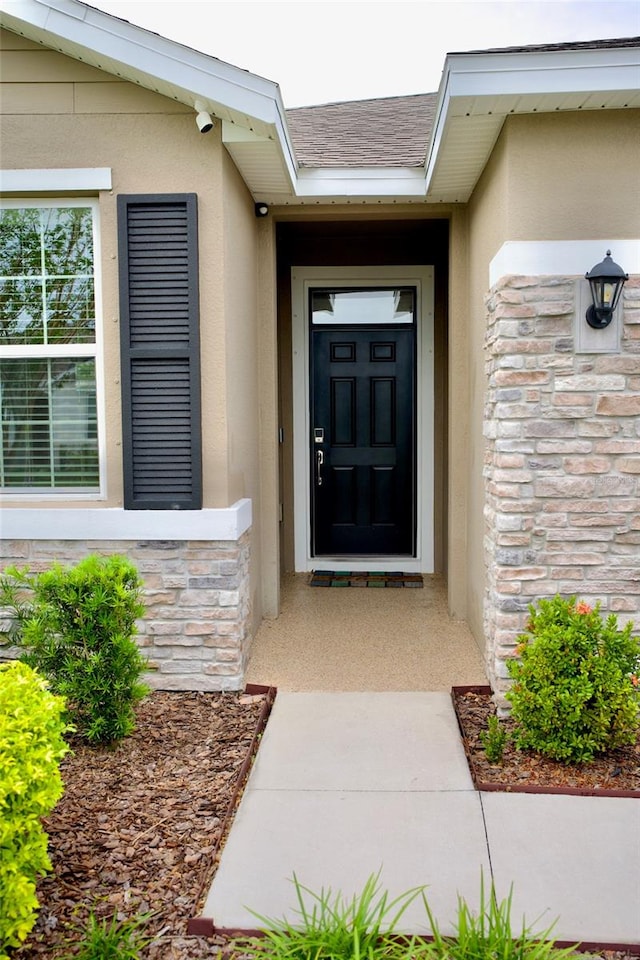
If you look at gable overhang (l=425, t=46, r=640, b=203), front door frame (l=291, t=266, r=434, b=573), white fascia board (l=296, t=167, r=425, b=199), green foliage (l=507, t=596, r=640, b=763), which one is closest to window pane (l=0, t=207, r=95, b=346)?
white fascia board (l=296, t=167, r=425, b=199)

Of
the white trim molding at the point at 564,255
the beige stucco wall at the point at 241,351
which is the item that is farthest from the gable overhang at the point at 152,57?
the white trim molding at the point at 564,255

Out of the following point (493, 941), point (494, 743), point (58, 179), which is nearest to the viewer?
point (493, 941)

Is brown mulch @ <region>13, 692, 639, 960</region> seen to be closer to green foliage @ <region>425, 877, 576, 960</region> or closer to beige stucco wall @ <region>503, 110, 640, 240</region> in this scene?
green foliage @ <region>425, 877, 576, 960</region>

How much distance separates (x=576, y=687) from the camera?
126 inches

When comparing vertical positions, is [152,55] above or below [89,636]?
above

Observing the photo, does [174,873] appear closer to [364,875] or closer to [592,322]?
[364,875]

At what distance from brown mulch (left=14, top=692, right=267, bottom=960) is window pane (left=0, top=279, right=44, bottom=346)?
7.08 feet

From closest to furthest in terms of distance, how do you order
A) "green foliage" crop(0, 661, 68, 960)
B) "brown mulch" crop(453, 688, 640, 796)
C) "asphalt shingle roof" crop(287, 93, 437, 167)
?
"green foliage" crop(0, 661, 68, 960) → "brown mulch" crop(453, 688, 640, 796) → "asphalt shingle roof" crop(287, 93, 437, 167)

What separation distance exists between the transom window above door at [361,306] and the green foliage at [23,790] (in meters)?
4.87

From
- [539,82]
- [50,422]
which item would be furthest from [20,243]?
[539,82]

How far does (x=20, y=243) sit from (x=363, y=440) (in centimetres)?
341

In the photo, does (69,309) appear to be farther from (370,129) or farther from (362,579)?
(362,579)

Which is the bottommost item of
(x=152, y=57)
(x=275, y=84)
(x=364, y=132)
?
(x=275, y=84)

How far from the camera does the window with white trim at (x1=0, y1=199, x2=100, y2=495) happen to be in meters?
4.15
